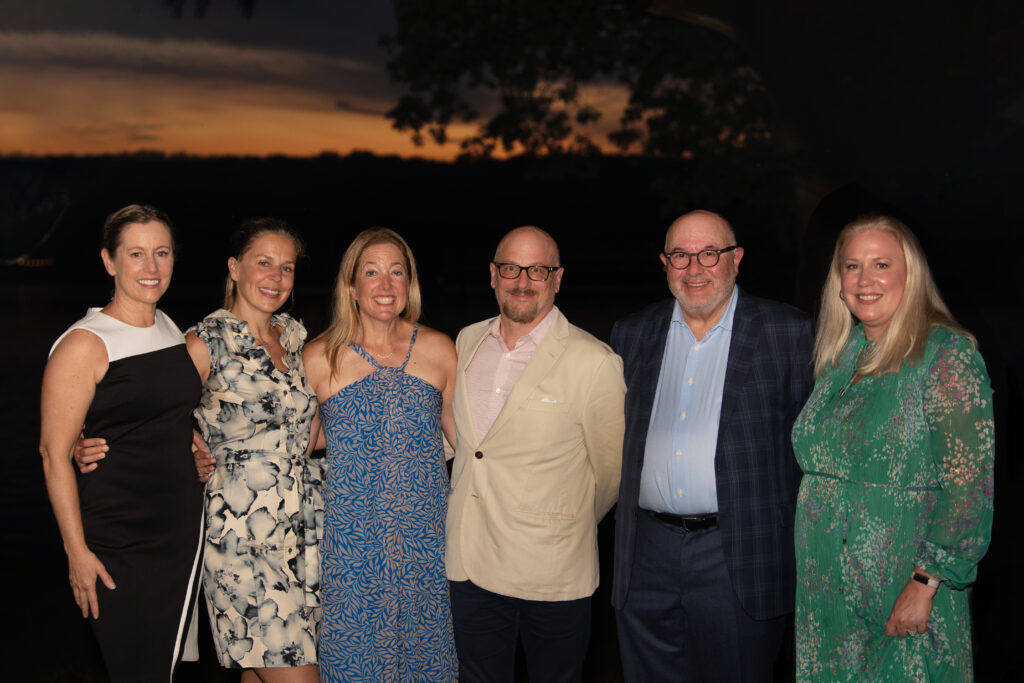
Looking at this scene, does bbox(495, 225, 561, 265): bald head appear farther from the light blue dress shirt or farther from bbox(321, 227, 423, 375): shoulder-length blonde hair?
the light blue dress shirt

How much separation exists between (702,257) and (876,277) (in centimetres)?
55

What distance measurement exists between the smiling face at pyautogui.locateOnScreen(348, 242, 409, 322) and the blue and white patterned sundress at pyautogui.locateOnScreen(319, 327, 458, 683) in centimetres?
23

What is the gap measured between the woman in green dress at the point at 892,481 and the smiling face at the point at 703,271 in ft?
1.18

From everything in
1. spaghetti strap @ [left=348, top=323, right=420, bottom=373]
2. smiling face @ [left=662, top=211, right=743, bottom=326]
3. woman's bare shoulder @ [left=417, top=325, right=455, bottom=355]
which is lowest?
spaghetti strap @ [left=348, top=323, right=420, bottom=373]

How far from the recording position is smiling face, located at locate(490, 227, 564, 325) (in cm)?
287

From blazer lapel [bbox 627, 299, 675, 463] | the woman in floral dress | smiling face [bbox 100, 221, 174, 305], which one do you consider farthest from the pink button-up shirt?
smiling face [bbox 100, 221, 174, 305]

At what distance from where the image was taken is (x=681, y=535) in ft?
8.54

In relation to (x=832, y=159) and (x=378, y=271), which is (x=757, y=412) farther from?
(x=832, y=159)

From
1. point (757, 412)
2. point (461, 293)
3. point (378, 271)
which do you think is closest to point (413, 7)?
point (378, 271)

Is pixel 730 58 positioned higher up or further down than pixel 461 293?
higher up

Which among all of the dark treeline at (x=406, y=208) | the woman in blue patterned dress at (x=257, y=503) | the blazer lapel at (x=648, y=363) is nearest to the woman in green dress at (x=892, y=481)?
the blazer lapel at (x=648, y=363)

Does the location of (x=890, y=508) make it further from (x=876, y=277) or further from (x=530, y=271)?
(x=530, y=271)

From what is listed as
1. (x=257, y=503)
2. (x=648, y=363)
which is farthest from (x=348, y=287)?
(x=648, y=363)

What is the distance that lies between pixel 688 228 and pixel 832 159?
556 cm
